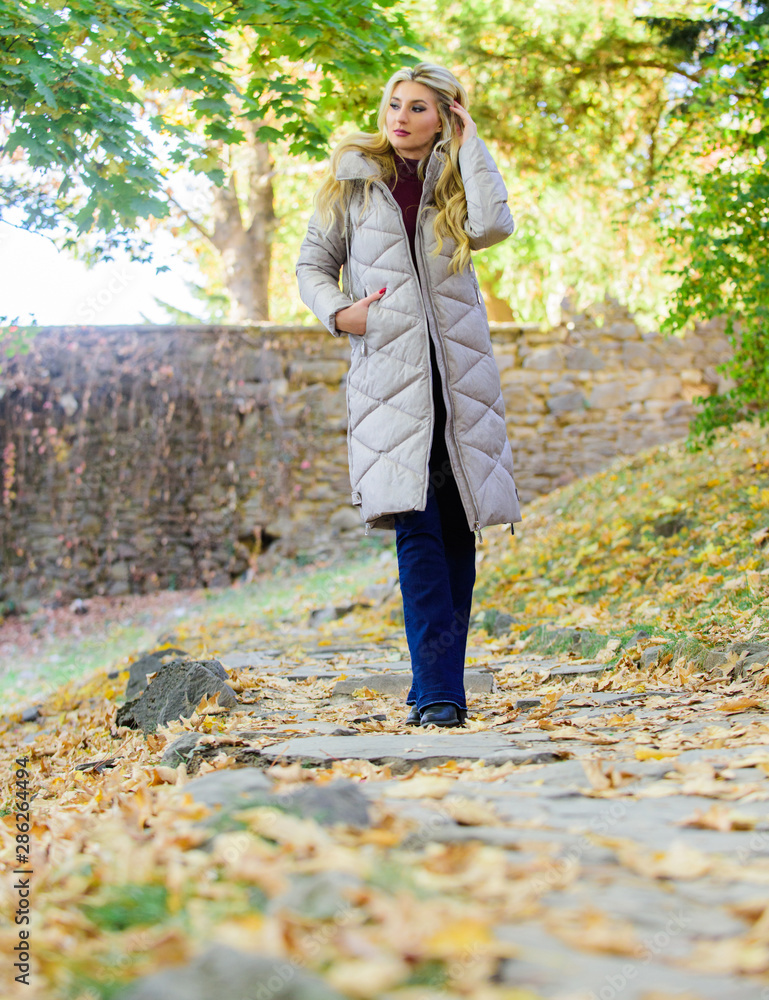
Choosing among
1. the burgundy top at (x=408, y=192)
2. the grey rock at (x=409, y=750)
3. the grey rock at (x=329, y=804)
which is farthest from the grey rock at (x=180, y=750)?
the burgundy top at (x=408, y=192)

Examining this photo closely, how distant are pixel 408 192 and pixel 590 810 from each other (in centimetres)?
196

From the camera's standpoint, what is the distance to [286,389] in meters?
9.29

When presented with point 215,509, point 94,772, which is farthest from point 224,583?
point 94,772

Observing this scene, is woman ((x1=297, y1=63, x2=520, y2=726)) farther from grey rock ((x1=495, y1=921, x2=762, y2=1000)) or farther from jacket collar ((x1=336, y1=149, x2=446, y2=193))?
grey rock ((x1=495, y1=921, x2=762, y2=1000))

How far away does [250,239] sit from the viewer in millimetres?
11141

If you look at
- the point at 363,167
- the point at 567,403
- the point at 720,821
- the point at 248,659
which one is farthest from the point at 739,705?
the point at 567,403

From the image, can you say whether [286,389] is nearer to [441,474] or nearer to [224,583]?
[224,583]

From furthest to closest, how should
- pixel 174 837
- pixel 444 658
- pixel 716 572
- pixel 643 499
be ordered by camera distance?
pixel 643 499, pixel 716 572, pixel 444 658, pixel 174 837

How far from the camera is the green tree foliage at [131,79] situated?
3375mm

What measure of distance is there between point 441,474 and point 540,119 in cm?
802

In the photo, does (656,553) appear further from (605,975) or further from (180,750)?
(605,975)

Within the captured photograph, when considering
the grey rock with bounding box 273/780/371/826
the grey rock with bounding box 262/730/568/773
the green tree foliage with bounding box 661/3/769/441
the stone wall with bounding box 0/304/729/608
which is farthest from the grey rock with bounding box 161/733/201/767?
the stone wall with bounding box 0/304/729/608

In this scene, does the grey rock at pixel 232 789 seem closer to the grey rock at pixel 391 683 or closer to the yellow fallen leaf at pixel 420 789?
the yellow fallen leaf at pixel 420 789

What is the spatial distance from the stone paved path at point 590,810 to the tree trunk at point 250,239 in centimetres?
882
